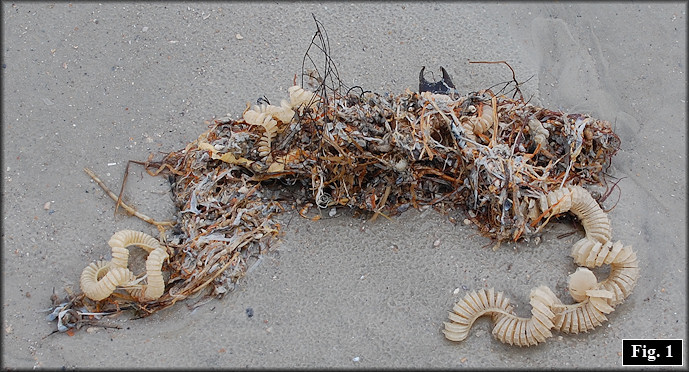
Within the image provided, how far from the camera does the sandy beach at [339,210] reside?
1.98 m

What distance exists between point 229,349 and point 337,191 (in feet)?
2.11

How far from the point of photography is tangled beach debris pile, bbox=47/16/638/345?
207 centimetres

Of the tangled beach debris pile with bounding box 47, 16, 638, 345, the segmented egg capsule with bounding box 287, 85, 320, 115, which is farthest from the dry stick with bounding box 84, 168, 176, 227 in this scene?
the segmented egg capsule with bounding box 287, 85, 320, 115

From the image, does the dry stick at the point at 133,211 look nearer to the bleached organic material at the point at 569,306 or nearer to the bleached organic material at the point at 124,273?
the bleached organic material at the point at 124,273

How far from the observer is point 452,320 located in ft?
6.45

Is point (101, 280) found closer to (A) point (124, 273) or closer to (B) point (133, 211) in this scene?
(A) point (124, 273)

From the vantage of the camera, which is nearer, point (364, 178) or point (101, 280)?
point (101, 280)

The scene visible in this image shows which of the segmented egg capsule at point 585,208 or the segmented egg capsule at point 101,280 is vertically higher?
the segmented egg capsule at point 585,208

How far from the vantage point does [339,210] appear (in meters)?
2.27

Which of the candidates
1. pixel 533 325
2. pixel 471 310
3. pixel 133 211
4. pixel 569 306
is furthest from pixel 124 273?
pixel 569 306

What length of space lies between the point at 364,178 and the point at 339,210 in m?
0.15

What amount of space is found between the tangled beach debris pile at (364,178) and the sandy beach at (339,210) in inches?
3.1

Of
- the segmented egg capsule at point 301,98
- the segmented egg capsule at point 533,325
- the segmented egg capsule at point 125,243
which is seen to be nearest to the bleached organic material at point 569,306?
the segmented egg capsule at point 533,325

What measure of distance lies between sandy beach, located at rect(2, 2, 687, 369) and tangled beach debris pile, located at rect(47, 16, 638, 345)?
0.26 feet
